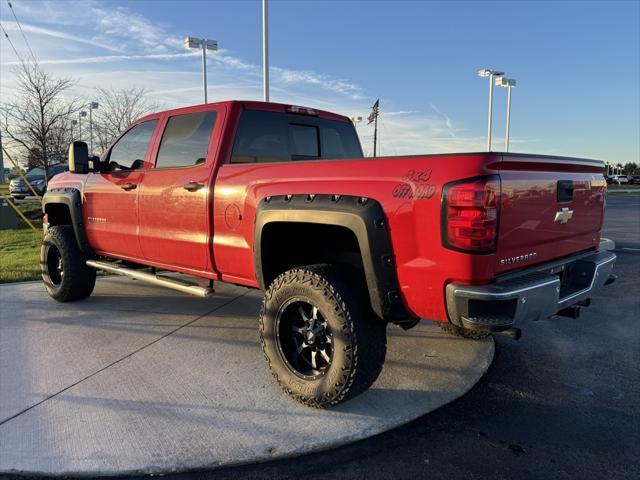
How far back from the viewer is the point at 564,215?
10.5 ft

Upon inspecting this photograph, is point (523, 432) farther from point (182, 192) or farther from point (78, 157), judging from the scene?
point (78, 157)

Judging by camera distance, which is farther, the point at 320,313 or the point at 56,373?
the point at 56,373

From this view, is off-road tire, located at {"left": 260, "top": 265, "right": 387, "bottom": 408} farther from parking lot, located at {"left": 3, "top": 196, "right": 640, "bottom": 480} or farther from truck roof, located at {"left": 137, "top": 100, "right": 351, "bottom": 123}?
truck roof, located at {"left": 137, "top": 100, "right": 351, "bottom": 123}

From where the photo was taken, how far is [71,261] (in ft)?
18.4

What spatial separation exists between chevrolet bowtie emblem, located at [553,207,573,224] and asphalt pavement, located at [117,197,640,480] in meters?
1.23

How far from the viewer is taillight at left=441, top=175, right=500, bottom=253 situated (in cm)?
250

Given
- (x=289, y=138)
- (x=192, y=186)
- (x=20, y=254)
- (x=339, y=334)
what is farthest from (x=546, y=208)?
(x=20, y=254)

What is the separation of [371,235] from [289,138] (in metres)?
2.02

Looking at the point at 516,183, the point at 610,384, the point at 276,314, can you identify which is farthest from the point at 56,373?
the point at 610,384

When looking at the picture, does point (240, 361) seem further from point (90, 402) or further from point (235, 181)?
point (235, 181)

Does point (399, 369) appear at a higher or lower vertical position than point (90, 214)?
lower

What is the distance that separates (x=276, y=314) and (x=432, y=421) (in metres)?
1.19

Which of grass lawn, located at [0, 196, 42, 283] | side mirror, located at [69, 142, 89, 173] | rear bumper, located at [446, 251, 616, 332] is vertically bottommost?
grass lawn, located at [0, 196, 42, 283]

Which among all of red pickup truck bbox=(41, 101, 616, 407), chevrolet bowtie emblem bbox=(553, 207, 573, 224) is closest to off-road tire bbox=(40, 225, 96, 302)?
red pickup truck bbox=(41, 101, 616, 407)
